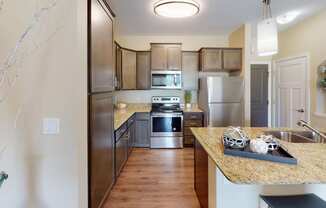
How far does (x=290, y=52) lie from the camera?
5188mm

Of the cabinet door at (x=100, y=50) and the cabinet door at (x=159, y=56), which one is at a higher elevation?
the cabinet door at (x=159, y=56)

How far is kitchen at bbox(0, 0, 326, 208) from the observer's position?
1.79m

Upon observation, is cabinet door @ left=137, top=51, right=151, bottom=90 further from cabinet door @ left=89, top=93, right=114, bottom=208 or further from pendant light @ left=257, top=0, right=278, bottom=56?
pendant light @ left=257, top=0, right=278, bottom=56

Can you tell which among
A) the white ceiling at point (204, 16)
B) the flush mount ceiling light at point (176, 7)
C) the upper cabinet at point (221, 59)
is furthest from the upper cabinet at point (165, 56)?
the flush mount ceiling light at point (176, 7)

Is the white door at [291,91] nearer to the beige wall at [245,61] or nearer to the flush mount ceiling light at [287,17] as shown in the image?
the flush mount ceiling light at [287,17]

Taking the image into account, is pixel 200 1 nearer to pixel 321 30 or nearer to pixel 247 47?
pixel 247 47

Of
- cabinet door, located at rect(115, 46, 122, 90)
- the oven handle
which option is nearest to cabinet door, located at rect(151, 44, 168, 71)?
cabinet door, located at rect(115, 46, 122, 90)

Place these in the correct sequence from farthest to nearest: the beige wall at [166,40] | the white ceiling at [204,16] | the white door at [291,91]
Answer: the beige wall at [166,40], the white door at [291,91], the white ceiling at [204,16]

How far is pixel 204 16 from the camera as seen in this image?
4297 millimetres

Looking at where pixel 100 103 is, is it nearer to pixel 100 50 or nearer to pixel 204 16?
pixel 100 50

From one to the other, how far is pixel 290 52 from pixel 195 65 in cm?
202

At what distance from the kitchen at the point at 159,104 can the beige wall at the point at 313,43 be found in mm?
28

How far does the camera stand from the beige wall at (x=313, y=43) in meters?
4.15

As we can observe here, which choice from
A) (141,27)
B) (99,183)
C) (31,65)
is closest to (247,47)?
(141,27)
